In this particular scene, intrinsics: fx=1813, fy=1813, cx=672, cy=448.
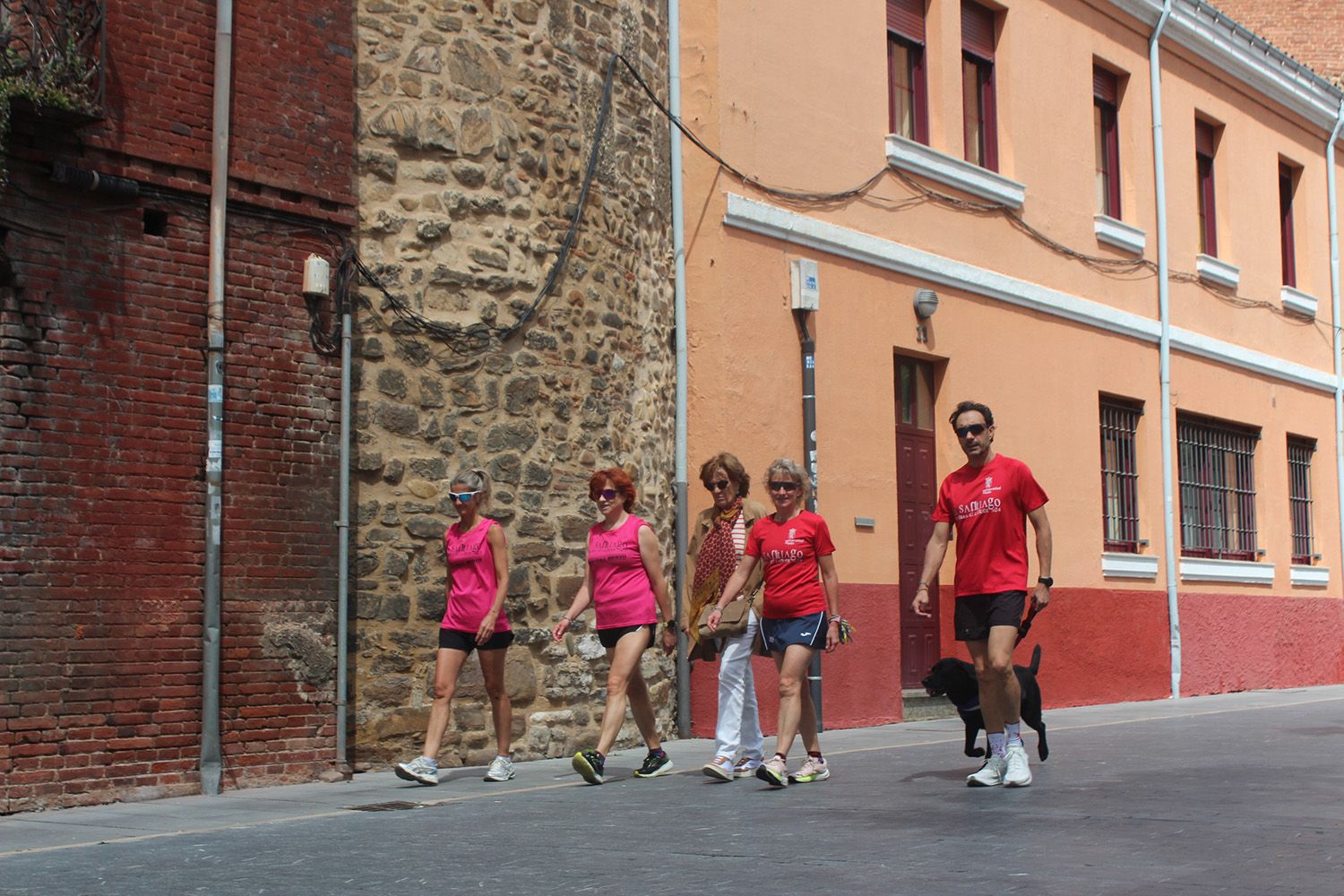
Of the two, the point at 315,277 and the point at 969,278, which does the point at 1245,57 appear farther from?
the point at 315,277

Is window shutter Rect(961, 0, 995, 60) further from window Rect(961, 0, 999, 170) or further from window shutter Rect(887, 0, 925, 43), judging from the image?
window shutter Rect(887, 0, 925, 43)

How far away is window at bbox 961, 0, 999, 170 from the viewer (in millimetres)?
18219

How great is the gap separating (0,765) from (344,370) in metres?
3.13

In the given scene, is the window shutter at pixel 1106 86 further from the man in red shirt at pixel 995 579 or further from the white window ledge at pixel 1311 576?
the man in red shirt at pixel 995 579

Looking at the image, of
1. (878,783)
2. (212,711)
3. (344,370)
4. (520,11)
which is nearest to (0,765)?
(212,711)

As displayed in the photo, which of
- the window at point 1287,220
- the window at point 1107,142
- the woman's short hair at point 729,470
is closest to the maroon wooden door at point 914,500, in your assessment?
the window at point 1107,142

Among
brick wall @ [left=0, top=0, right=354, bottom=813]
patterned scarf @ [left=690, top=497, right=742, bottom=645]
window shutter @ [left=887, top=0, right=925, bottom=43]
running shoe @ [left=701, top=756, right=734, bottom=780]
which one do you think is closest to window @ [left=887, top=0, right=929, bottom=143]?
window shutter @ [left=887, top=0, right=925, bottom=43]

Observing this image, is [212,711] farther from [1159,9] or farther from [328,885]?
[1159,9]

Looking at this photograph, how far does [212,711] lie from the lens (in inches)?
399

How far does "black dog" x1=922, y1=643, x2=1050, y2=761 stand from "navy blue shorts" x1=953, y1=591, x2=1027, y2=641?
451mm

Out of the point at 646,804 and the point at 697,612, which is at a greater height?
the point at 697,612

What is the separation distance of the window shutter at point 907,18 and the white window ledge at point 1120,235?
3.68 metres

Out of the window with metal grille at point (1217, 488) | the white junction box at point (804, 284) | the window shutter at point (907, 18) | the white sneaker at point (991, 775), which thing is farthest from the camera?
the window with metal grille at point (1217, 488)

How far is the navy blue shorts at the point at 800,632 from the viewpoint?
10273 millimetres
